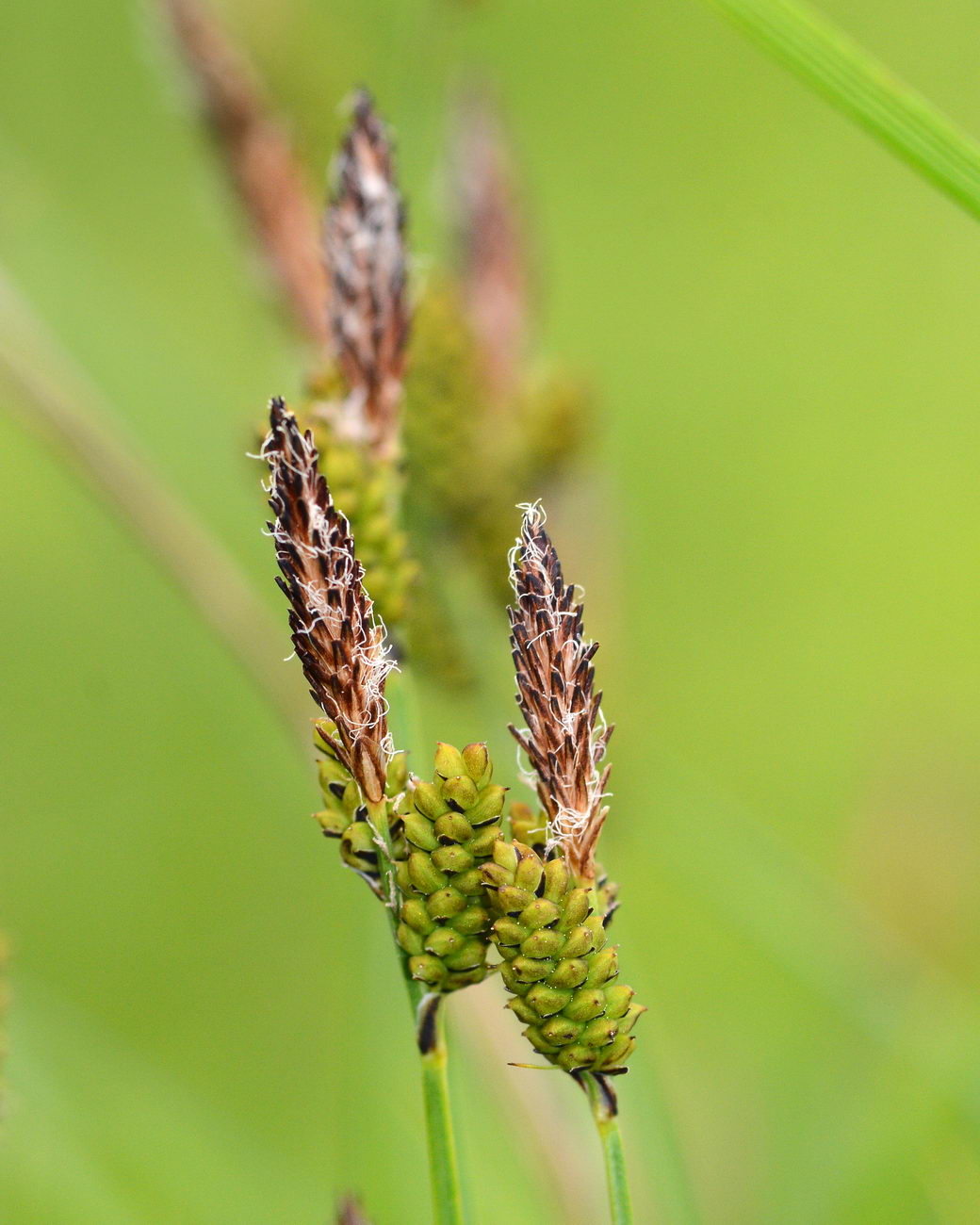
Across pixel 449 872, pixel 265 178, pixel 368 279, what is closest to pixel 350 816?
pixel 449 872

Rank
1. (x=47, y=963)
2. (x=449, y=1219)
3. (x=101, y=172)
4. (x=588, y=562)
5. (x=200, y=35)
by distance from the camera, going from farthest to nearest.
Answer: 1. (x=101, y=172)
2. (x=47, y=963)
3. (x=588, y=562)
4. (x=200, y=35)
5. (x=449, y=1219)

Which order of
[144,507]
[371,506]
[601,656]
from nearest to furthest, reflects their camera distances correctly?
[371,506], [144,507], [601,656]

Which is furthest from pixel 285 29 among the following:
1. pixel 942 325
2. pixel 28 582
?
pixel 942 325

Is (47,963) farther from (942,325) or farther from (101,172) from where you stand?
(942,325)

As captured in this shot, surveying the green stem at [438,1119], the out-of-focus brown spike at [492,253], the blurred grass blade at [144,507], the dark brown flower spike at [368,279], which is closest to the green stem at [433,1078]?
the green stem at [438,1119]

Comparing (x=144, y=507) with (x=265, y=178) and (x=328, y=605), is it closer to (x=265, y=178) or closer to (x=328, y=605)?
(x=265, y=178)

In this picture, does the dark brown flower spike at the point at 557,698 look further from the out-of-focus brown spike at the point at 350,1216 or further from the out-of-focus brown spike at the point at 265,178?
the out-of-focus brown spike at the point at 265,178

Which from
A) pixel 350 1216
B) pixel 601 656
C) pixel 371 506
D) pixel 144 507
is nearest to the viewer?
pixel 350 1216
